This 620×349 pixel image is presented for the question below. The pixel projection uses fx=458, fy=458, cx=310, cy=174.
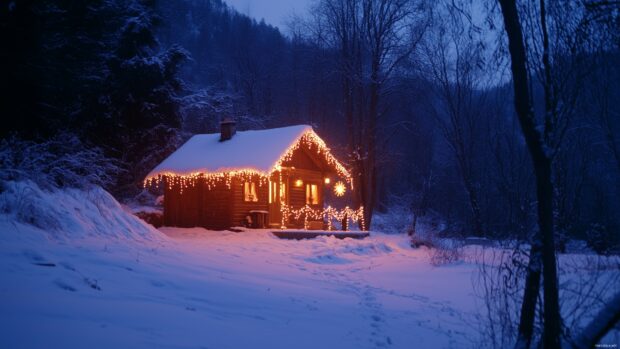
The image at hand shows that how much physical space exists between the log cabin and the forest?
3.09m

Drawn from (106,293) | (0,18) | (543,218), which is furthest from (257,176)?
(543,218)

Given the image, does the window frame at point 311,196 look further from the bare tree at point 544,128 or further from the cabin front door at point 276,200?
the bare tree at point 544,128

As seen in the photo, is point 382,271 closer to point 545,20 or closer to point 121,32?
point 545,20

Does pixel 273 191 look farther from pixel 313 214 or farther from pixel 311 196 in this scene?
pixel 311 196

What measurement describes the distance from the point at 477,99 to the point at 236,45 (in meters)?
29.3

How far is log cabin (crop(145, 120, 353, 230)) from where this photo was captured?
20.6 meters

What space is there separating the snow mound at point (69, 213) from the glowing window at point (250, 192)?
28.7 feet

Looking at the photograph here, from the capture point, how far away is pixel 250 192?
21969mm

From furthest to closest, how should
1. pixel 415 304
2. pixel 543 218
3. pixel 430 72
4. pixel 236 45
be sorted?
pixel 236 45 < pixel 430 72 < pixel 415 304 < pixel 543 218

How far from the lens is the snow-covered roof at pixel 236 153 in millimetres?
19944

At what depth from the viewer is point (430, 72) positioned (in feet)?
93.6

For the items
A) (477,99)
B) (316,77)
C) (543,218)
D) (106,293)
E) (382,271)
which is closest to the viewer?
(543,218)

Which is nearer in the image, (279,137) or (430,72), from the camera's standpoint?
(279,137)

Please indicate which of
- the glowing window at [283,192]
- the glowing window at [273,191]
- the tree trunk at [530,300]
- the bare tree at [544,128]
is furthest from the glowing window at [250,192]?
the tree trunk at [530,300]
